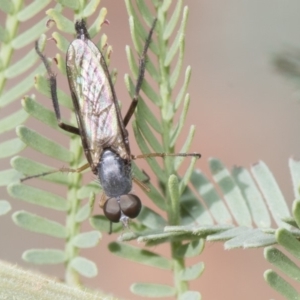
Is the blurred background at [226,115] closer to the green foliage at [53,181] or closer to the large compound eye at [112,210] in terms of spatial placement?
the large compound eye at [112,210]

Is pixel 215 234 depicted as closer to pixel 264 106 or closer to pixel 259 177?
pixel 259 177

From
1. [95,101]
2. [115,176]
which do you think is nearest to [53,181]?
[115,176]

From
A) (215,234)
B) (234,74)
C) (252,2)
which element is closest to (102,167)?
(215,234)

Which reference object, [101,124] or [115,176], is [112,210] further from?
[101,124]

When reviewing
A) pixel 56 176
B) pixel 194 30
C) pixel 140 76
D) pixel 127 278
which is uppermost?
pixel 140 76

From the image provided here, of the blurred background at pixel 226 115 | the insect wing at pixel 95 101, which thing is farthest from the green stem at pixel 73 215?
the blurred background at pixel 226 115

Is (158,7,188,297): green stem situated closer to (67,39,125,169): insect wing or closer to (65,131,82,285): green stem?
(65,131,82,285): green stem
